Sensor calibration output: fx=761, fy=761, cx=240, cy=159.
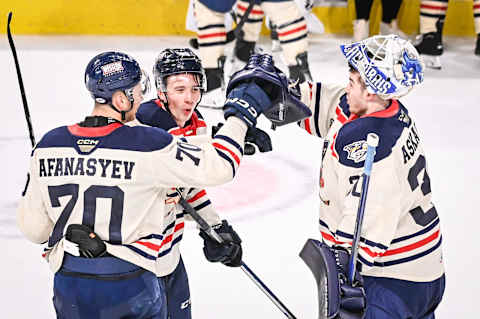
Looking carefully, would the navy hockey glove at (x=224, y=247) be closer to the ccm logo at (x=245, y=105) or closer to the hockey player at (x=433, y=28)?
the ccm logo at (x=245, y=105)

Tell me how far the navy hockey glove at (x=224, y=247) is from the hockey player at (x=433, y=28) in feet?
13.2

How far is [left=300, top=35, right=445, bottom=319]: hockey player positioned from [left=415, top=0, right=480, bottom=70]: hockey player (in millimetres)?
4101

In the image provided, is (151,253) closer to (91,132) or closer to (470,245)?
(91,132)

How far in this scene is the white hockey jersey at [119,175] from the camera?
180 centimetres

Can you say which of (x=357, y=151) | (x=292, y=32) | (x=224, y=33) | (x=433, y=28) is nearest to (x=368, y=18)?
(x=433, y=28)

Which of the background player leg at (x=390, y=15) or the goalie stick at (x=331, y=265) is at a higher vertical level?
the goalie stick at (x=331, y=265)

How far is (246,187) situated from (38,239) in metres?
2.02

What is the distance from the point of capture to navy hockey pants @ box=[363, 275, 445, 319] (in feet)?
6.53

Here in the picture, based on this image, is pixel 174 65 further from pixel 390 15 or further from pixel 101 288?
pixel 390 15

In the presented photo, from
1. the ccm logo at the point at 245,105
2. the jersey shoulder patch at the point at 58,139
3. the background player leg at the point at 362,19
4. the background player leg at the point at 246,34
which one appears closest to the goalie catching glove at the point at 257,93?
the ccm logo at the point at 245,105

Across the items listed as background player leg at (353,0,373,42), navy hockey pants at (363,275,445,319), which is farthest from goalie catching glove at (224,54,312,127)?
background player leg at (353,0,373,42)

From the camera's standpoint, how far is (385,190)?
6.07ft

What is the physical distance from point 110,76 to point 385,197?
2.41ft

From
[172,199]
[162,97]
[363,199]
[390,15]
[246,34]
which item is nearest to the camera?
[363,199]
